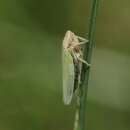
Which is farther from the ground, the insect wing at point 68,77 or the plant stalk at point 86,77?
the plant stalk at point 86,77

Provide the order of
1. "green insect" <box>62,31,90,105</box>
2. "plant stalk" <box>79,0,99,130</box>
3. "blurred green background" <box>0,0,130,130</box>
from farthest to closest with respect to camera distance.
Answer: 1. "blurred green background" <box>0,0,130,130</box>
2. "green insect" <box>62,31,90,105</box>
3. "plant stalk" <box>79,0,99,130</box>

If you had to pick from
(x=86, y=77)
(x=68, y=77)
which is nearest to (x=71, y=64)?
(x=68, y=77)

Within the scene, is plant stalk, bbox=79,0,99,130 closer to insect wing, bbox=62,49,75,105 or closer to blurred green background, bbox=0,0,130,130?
insect wing, bbox=62,49,75,105

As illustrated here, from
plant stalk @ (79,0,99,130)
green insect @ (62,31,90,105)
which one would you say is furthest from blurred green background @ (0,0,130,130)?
plant stalk @ (79,0,99,130)

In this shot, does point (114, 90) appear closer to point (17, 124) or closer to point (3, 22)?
point (17, 124)

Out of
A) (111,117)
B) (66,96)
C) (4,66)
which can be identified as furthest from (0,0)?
(66,96)

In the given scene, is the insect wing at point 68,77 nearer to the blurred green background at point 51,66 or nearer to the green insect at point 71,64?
the green insect at point 71,64

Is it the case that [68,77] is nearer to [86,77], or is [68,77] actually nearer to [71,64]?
[71,64]

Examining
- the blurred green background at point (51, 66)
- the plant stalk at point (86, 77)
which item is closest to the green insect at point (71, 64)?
the plant stalk at point (86, 77)
